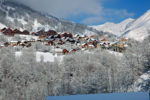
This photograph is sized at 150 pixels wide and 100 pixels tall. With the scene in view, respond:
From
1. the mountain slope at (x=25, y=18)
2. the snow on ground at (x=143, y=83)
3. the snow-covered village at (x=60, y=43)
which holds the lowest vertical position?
the snow on ground at (x=143, y=83)

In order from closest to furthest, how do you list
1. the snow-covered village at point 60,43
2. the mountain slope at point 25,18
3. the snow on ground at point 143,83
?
the snow on ground at point 143,83 < the snow-covered village at point 60,43 < the mountain slope at point 25,18

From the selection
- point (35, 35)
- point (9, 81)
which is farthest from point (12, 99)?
point (35, 35)

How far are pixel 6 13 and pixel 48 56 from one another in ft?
309

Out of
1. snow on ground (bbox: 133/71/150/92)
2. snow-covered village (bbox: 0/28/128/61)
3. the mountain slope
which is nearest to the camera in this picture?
snow on ground (bbox: 133/71/150/92)

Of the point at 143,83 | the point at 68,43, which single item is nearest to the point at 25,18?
the point at 68,43

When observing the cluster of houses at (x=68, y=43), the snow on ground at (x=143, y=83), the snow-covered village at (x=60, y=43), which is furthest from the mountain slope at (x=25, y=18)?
the snow on ground at (x=143, y=83)

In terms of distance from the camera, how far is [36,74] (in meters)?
36.6

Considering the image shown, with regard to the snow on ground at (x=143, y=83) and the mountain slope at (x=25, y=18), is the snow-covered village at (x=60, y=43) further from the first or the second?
the mountain slope at (x=25, y=18)

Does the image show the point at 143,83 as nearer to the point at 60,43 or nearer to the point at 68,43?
the point at 68,43

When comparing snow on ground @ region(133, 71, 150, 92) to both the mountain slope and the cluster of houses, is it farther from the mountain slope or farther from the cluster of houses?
the mountain slope

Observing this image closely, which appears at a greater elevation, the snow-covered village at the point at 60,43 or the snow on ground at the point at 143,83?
the snow-covered village at the point at 60,43

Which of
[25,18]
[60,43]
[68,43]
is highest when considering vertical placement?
[25,18]

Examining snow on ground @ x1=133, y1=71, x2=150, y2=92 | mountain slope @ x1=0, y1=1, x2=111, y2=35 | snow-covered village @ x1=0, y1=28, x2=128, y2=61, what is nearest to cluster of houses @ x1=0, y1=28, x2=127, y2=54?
snow-covered village @ x1=0, y1=28, x2=128, y2=61

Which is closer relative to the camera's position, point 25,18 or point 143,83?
point 143,83
